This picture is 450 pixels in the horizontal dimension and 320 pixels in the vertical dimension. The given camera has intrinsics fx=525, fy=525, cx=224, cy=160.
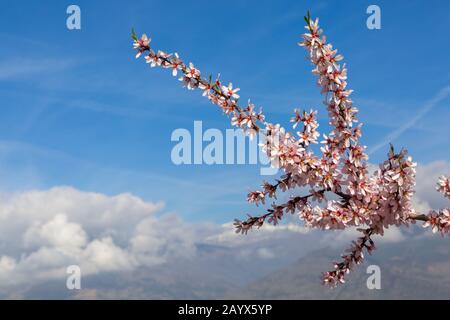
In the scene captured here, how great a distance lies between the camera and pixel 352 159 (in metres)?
11.4

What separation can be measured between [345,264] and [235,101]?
5.53 meters
